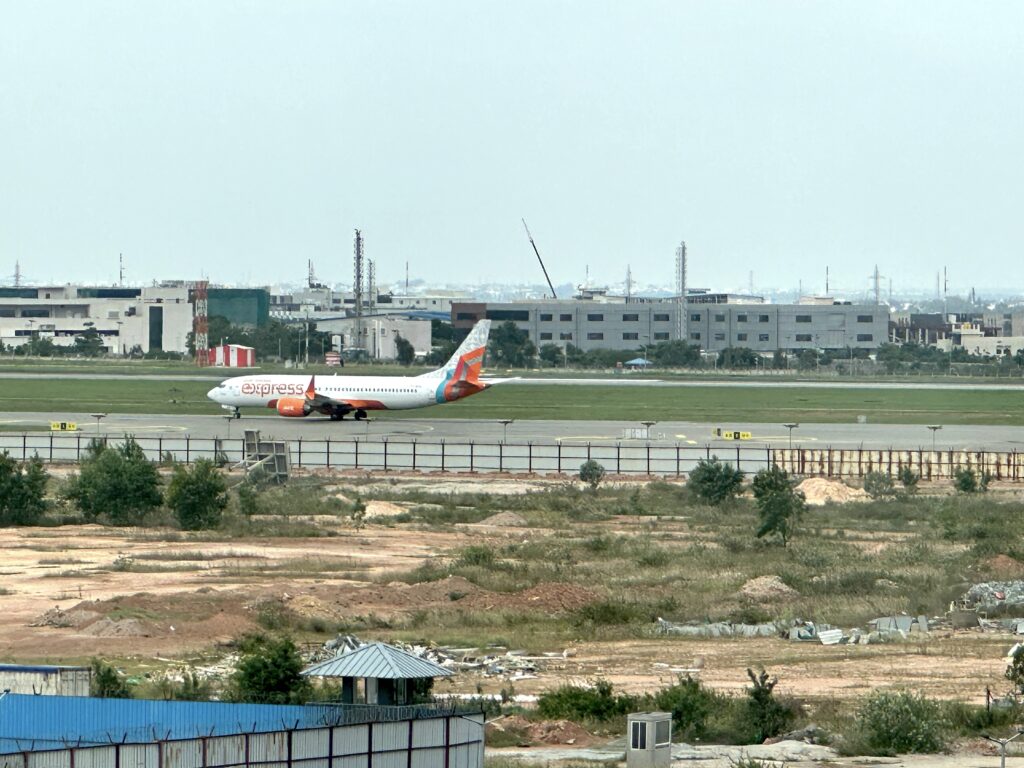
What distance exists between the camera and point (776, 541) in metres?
61.2

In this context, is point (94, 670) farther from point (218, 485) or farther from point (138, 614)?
point (218, 485)

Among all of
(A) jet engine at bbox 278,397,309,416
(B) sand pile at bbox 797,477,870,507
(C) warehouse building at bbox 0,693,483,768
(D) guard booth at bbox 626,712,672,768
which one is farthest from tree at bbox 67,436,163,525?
(A) jet engine at bbox 278,397,309,416

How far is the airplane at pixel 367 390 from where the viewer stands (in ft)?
378

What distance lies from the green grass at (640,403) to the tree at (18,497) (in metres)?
51.7

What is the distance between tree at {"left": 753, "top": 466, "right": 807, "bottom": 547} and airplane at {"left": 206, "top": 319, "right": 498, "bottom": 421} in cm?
4837

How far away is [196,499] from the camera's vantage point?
65.4 m

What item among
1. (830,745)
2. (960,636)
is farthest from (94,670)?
(960,636)

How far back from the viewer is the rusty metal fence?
283 ft

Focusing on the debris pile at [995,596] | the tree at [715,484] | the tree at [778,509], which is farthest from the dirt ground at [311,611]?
the tree at [715,484]

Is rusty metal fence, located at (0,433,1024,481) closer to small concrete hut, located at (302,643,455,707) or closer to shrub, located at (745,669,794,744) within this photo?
shrub, located at (745,669,794,744)

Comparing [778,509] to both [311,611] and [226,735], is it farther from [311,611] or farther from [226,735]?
[226,735]

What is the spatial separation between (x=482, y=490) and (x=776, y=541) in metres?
19.6

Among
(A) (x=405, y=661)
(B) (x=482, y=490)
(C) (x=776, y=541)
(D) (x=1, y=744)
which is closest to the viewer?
(D) (x=1, y=744)

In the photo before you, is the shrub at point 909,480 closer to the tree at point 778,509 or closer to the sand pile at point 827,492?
the sand pile at point 827,492
